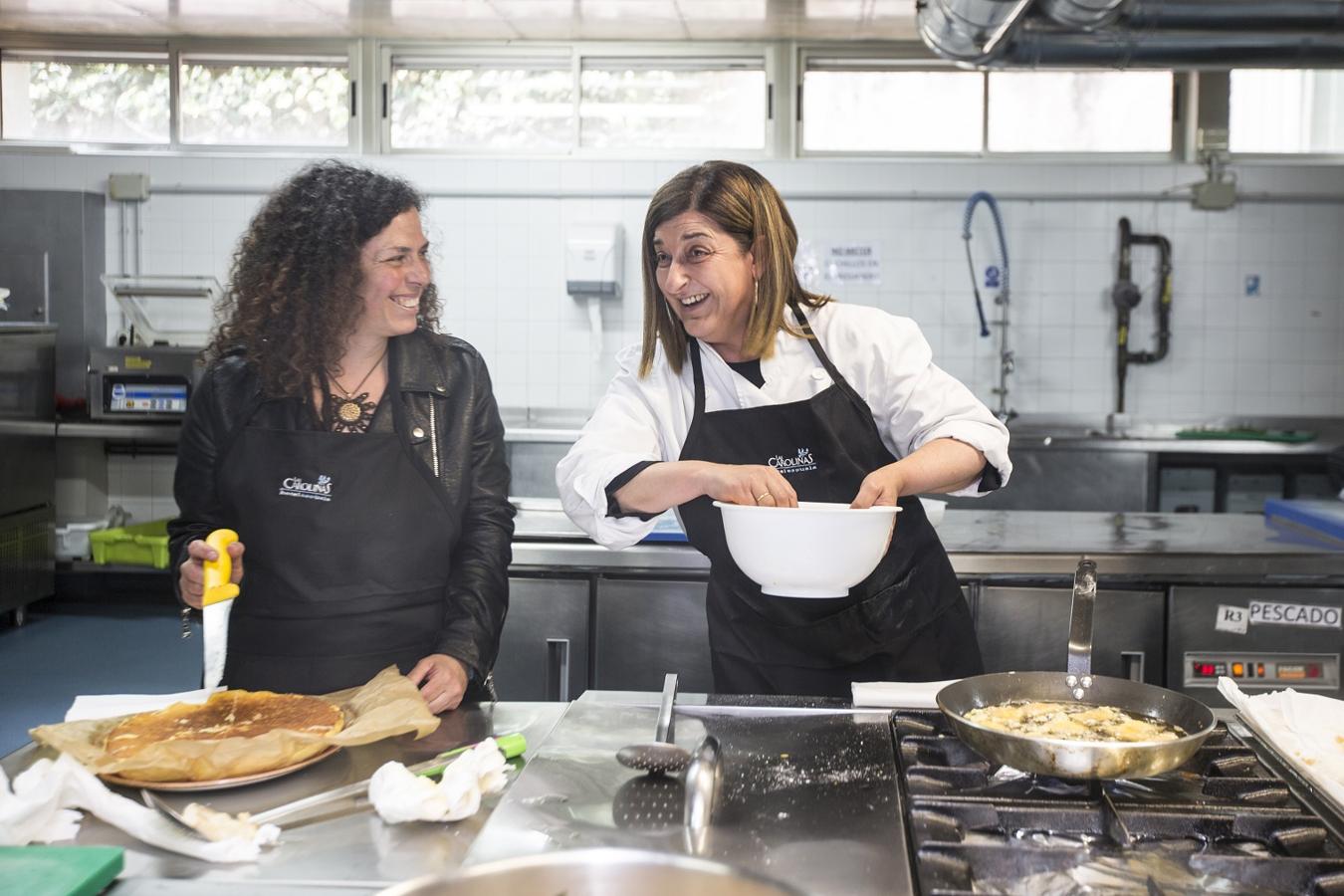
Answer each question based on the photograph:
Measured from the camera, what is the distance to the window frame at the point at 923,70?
20.5 ft

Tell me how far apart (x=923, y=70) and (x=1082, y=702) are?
18.1ft

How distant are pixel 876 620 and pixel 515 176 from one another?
187 inches

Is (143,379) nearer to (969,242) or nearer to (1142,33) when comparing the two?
(969,242)

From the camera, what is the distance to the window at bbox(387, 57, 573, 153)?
21.3ft

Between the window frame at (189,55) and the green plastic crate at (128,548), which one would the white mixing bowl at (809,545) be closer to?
the green plastic crate at (128,548)

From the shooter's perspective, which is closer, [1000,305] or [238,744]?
[238,744]

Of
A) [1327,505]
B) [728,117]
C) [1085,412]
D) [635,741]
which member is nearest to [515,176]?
[728,117]

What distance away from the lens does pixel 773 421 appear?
205 centimetres

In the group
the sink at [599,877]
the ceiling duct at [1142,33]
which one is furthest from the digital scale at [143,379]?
the sink at [599,877]

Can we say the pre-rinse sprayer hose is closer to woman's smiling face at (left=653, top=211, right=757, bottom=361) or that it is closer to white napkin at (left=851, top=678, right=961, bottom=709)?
woman's smiling face at (left=653, top=211, right=757, bottom=361)

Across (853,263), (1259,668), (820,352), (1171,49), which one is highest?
(1171,49)

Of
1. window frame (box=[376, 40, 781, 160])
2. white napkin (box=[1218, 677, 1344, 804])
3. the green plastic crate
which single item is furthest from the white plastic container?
white napkin (box=[1218, 677, 1344, 804])

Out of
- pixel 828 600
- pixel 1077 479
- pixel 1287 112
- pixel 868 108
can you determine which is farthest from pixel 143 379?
pixel 1287 112

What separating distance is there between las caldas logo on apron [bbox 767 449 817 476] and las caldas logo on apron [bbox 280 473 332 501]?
0.77 metres
